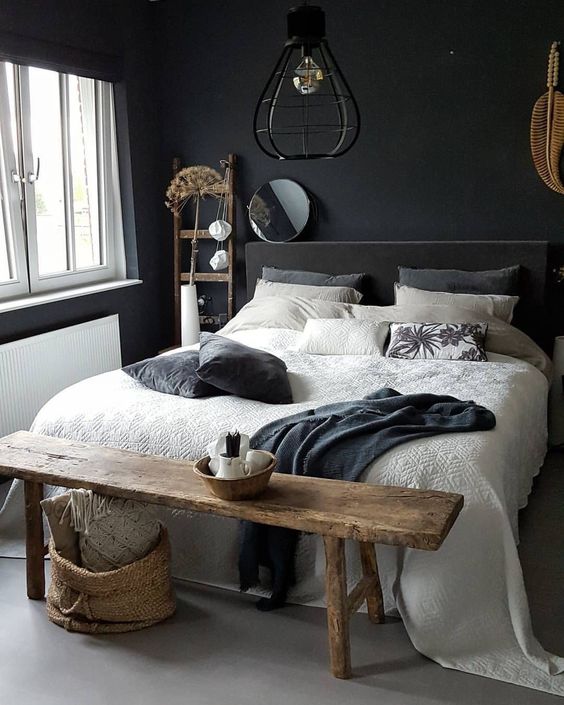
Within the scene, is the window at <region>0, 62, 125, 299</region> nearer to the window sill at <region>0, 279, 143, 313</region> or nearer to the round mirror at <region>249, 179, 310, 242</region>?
the window sill at <region>0, 279, 143, 313</region>

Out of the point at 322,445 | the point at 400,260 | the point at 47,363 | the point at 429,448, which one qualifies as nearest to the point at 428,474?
the point at 429,448

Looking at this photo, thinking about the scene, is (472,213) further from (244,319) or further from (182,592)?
(182,592)

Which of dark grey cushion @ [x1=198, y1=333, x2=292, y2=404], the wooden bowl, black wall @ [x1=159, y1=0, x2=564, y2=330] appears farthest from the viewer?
black wall @ [x1=159, y1=0, x2=564, y2=330]

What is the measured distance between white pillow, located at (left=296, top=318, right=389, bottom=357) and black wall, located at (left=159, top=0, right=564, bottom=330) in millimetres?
944

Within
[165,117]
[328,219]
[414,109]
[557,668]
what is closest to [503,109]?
[414,109]

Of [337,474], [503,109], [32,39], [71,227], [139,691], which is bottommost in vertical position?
[139,691]

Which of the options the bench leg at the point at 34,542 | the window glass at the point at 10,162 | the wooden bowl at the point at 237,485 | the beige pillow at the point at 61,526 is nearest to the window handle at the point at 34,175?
the window glass at the point at 10,162

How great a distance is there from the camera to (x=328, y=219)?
516 cm

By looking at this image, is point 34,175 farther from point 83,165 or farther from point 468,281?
point 468,281

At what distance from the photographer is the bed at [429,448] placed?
2516 mm

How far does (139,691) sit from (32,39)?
11.4ft

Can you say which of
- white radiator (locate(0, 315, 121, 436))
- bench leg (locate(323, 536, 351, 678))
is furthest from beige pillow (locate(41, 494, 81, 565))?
white radiator (locate(0, 315, 121, 436))

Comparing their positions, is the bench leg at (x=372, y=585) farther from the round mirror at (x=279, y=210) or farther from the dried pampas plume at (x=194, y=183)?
the dried pampas plume at (x=194, y=183)

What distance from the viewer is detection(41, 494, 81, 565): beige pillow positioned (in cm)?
273
